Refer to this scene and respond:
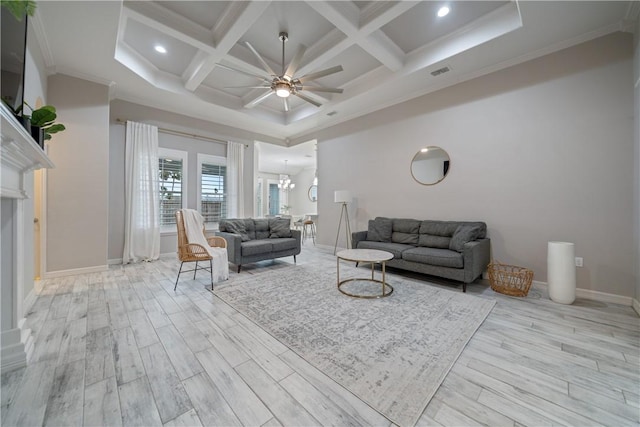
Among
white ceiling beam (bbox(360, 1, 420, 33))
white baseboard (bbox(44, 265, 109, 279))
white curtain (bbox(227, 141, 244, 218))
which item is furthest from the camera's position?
white curtain (bbox(227, 141, 244, 218))

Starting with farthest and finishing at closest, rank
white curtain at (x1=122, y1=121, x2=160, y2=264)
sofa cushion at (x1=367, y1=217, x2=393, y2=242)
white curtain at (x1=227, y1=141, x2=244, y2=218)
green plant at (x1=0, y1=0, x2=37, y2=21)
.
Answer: white curtain at (x1=227, y1=141, x2=244, y2=218) < white curtain at (x1=122, y1=121, x2=160, y2=264) < sofa cushion at (x1=367, y1=217, x2=393, y2=242) < green plant at (x1=0, y1=0, x2=37, y2=21)

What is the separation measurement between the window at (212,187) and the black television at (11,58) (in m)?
3.79

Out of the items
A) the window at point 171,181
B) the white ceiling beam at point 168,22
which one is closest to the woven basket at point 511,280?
the white ceiling beam at point 168,22

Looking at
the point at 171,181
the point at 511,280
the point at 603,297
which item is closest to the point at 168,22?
the point at 171,181

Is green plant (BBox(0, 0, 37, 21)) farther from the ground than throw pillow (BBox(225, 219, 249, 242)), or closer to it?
farther from the ground

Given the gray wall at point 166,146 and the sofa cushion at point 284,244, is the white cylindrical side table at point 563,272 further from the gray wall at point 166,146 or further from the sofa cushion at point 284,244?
the gray wall at point 166,146

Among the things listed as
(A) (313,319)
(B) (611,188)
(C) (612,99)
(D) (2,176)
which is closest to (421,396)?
(A) (313,319)

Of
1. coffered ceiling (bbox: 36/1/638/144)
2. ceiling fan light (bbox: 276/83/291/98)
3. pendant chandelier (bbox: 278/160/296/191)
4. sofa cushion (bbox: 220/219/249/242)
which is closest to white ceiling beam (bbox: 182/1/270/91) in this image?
coffered ceiling (bbox: 36/1/638/144)

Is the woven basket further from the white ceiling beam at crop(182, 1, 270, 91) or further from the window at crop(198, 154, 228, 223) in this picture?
the window at crop(198, 154, 228, 223)

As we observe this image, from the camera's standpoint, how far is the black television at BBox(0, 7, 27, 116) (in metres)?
1.55

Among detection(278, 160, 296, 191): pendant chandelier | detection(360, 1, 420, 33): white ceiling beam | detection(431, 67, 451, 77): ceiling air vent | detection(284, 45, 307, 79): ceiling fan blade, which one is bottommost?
detection(278, 160, 296, 191): pendant chandelier

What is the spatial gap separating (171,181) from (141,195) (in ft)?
2.17

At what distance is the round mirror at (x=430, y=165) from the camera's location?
13.5 feet

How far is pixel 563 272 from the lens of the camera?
2754 millimetres
